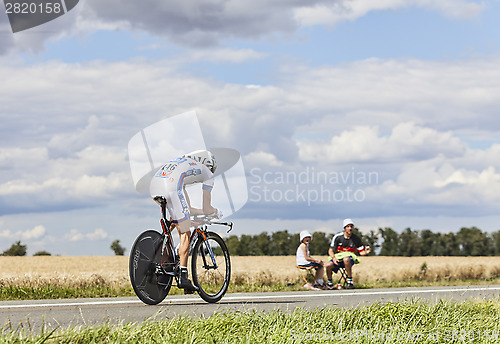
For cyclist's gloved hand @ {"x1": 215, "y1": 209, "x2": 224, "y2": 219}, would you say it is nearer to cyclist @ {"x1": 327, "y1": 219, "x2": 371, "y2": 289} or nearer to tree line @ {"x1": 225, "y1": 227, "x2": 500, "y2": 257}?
cyclist @ {"x1": 327, "y1": 219, "x2": 371, "y2": 289}

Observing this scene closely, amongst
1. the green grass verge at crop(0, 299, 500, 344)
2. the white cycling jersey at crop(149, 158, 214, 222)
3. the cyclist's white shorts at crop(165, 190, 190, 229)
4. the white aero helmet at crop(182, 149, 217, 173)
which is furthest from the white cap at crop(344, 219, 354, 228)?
the cyclist's white shorts at crop(165, 190, 190, 229)

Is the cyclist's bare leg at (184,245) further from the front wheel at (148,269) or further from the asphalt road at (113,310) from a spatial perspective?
the asphalt road at (113,310)

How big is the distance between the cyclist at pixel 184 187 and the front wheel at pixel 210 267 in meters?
0.25

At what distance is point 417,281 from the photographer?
21328mm

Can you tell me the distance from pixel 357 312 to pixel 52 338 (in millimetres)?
4271

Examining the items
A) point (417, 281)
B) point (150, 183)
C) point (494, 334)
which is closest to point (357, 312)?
point (494, 334)

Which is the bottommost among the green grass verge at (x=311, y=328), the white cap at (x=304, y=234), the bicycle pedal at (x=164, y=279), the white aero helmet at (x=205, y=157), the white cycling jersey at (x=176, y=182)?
the green grass verge at (x=311, y=328)

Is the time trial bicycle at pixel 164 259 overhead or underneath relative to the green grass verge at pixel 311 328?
overhead

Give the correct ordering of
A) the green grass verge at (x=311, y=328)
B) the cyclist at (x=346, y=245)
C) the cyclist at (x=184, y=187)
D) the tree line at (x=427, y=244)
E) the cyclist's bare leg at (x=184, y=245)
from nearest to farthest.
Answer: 1. the green grass verge at (x=311, y=328)
2. the cyclist at (x=184, y=187)
3. the cyclist's bare leg at (x=184, y=245)
4. the cyclist at (x=346, y=245)
5. the tree line at (x=427, y=244)

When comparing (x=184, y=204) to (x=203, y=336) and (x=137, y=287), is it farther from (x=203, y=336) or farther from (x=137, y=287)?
(x=203, y=336)

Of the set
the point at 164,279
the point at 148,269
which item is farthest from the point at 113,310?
the point at 164,279

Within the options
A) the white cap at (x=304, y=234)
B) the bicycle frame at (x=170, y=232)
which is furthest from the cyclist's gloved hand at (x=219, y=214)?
the white cap at (x=304, y=234)

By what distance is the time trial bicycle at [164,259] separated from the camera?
9.33m

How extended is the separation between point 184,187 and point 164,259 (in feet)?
3.55
